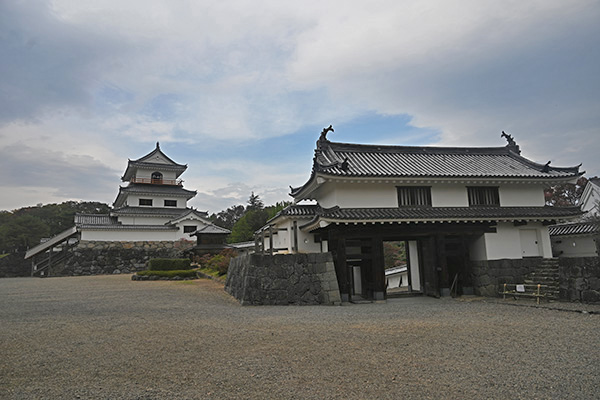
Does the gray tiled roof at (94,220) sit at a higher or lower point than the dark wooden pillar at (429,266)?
higher

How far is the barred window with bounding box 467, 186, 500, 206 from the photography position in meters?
15.9

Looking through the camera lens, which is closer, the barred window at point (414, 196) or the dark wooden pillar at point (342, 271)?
the dark wooden pillar at point (342, 271)

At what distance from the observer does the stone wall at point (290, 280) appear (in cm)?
1329

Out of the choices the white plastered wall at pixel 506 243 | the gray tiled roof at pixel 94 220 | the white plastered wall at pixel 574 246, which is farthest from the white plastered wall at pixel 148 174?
the white plastered wall at pixel 574 246

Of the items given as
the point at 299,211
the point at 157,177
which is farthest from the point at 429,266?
the point at 157,177

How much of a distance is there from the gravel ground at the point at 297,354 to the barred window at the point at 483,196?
220 inches

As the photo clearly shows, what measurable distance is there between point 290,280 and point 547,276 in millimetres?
9841

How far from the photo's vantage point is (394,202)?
15.0 meters

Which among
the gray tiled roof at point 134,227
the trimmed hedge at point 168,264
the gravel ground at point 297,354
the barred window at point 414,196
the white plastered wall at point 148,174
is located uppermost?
the white plastered wall at point 148,174

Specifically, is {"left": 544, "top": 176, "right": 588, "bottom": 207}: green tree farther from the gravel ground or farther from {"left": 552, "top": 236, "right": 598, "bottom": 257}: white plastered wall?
the gravel ground

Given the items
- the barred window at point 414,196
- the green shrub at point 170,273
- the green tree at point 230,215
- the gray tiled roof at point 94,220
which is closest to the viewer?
the barred window at point 414,196

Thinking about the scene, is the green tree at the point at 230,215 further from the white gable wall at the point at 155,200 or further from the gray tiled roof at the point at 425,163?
the gray tiled roof at the point at 425,163

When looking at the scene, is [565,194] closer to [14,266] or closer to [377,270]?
[377,270]

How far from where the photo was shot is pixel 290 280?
13484 millimetres
